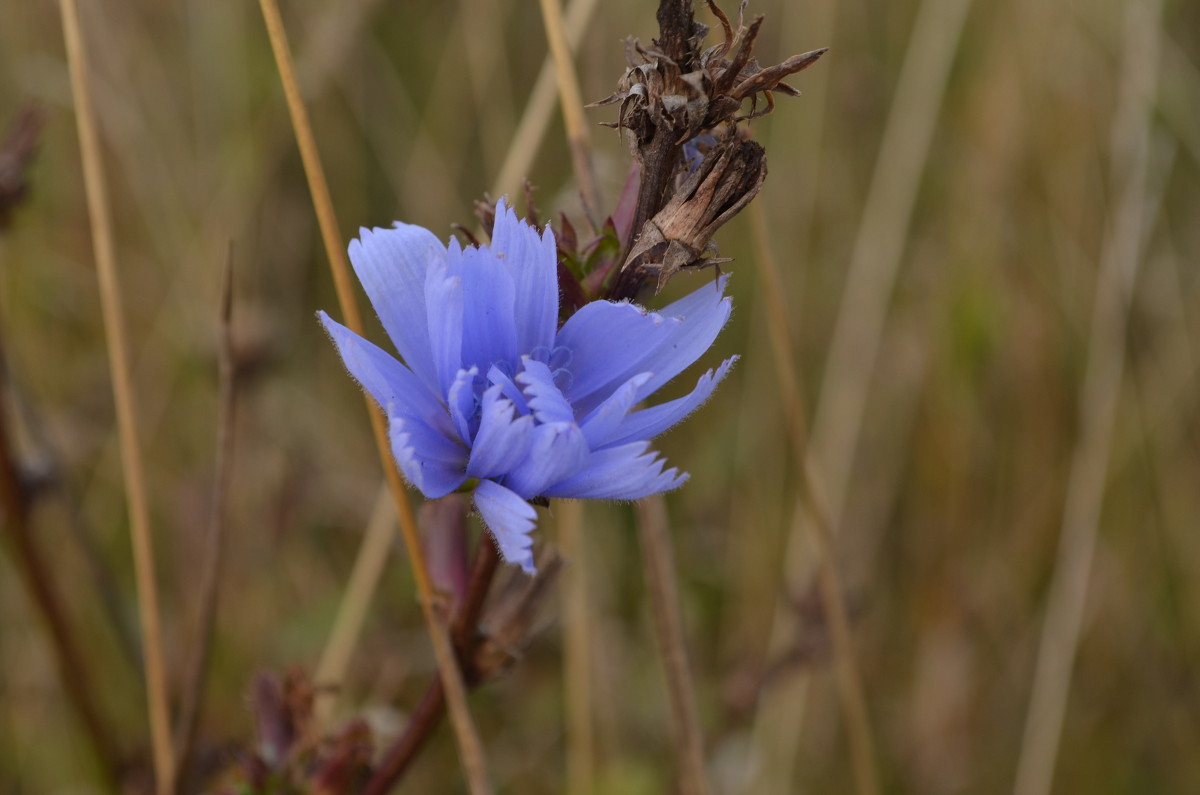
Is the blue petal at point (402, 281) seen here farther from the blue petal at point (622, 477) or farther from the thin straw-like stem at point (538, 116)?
the thin straw-like stem at point (538, 116)

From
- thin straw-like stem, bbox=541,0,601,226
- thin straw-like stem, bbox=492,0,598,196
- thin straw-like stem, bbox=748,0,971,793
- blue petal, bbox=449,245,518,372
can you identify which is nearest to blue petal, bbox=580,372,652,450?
blue petal, bbox=449,245,518,372

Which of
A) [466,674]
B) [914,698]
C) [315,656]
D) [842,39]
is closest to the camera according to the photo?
[466,674]

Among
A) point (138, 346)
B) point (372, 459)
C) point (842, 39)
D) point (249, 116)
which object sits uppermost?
point (842, 39)

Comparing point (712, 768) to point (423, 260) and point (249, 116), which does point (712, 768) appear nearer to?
point (423, 260)

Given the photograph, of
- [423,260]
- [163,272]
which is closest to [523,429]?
[423,260]

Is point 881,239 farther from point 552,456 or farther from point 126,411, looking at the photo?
point 552,456
